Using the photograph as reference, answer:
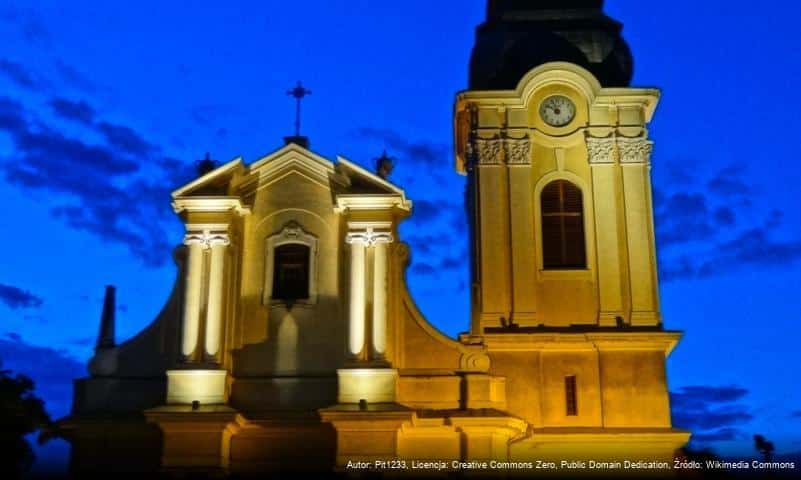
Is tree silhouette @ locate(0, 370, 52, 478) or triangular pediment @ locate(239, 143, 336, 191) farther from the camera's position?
triangular pediment @ locate(239, 143, 336, 191)

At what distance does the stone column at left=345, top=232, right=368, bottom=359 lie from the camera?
968 inches

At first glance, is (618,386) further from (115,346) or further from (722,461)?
(115,346)

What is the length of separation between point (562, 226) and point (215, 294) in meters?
8.61

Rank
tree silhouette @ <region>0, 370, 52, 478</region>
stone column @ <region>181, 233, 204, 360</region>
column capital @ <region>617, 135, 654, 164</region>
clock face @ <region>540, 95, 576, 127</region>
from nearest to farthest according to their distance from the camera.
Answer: tree silhouette @ <region>0, 370, 52, 478</region> → stone column @ <region>181, 233, 204, 360</region> → column capital @ <region>617, 135, 654, 164</region> → clock face @ <region>540, 95, 576, 127</region>

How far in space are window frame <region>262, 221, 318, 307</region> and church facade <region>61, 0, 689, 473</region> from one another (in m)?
0.04

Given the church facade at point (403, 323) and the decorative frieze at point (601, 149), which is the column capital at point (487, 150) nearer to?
the church facade at point (403, 323)

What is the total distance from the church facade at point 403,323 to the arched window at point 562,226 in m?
0.04

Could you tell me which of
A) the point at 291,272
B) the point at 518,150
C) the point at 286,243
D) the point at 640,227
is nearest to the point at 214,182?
the point at 286,243

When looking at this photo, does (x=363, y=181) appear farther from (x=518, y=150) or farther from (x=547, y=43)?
(x=547, y=43)

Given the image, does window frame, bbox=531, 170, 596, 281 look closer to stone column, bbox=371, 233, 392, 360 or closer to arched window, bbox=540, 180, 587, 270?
arched window, bbox=540, 180, 587, 270

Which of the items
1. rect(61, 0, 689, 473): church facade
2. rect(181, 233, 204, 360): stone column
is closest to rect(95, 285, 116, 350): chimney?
rect(61, 0, 689, 473): church facade

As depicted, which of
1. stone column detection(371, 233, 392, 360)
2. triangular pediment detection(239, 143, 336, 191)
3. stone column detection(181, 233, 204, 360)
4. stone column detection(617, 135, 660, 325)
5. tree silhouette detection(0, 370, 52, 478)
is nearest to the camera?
tree silhouette detection(0, 370, 52, 478)

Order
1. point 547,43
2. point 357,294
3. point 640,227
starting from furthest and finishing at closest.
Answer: point 547,43, point 640,227, point 357,294

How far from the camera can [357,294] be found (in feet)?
81.9
